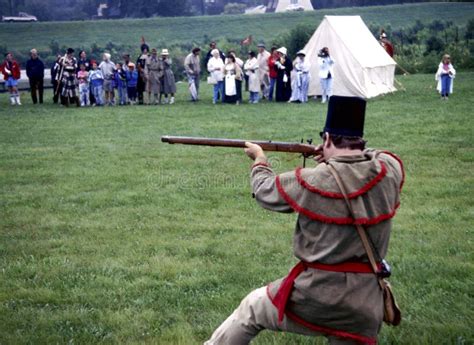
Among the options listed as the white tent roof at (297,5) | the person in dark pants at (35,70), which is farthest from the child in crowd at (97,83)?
the white tent roof at (297,5)

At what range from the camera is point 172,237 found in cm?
796

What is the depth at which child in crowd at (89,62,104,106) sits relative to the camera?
23.1 metres

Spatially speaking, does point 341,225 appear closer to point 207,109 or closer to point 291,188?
point 291,188

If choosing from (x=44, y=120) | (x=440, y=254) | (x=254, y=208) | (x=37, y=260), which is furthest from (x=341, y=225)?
(x=44, y=120)

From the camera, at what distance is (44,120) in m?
19.3

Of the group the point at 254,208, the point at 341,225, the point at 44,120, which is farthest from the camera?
the point at 44,120

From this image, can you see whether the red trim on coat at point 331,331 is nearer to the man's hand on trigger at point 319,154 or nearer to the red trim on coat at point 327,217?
the red trim on coat at point 327,217

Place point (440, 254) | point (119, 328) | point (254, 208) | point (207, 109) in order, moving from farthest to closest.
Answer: point (207, 109) → point (254, 208) → point (440, 254) → point (119, 328)

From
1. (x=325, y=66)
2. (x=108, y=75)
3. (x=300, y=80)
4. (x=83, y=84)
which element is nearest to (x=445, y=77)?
(x=325, y=66)

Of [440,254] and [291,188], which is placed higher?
[291,188]

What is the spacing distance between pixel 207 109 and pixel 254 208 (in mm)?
12141

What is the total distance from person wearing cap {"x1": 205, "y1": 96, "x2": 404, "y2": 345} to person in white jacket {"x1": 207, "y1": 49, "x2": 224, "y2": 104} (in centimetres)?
1986

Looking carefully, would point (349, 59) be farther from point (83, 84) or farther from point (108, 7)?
point (108, 7)

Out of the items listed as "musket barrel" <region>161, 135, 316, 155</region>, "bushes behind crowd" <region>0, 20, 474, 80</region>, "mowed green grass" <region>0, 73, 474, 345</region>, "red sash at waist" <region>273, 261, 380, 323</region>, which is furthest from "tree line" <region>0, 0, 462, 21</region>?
"red sash at waist" <region>273, 261, 380, 323</region>
